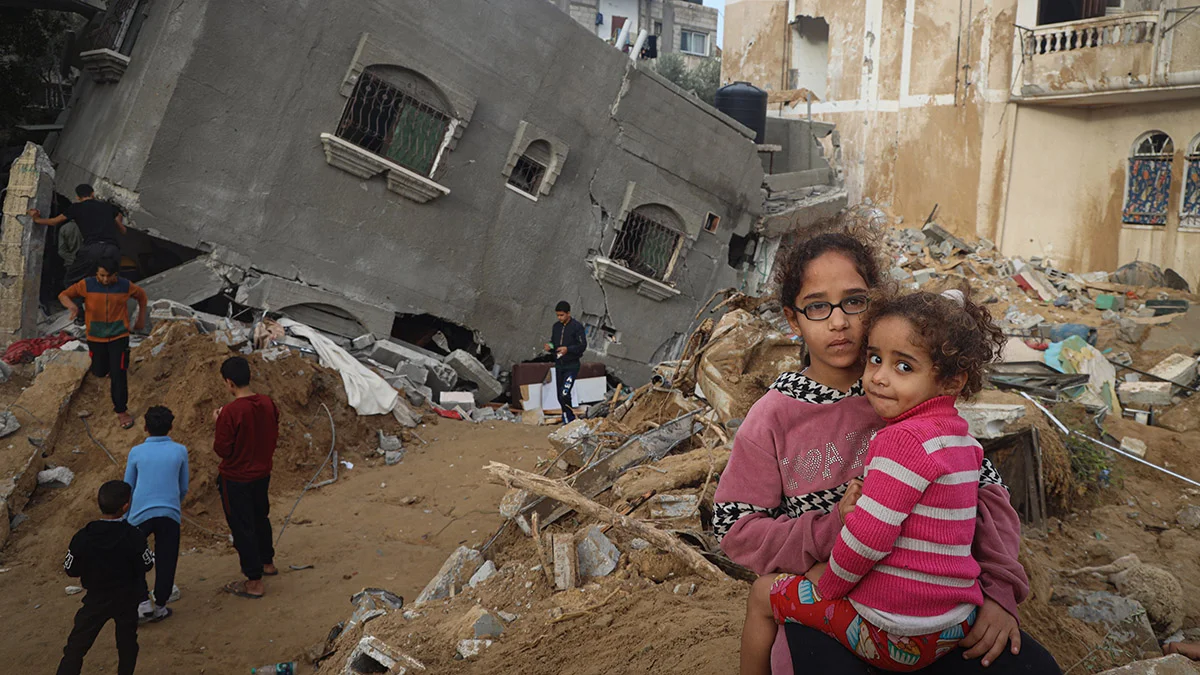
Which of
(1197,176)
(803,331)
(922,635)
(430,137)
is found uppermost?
(1197,176)

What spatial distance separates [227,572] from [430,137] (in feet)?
21.3

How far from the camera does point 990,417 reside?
17.3 feet

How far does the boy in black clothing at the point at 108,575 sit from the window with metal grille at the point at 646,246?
31.0 feet

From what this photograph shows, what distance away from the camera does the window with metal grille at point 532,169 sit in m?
12.2

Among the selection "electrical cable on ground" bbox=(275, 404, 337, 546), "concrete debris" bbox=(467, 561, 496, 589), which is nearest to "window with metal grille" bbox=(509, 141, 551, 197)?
"electrical cable on ground" bbox=(275, 404, 337, 546)

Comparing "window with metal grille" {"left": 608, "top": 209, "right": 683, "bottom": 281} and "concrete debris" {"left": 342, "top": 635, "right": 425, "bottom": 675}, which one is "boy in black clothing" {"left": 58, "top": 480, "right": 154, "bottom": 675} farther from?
"window with metal grille" {"left": 608, "top": 209, "right": 683, "bottom": 281}

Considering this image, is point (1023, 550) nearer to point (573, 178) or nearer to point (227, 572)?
point (227, 572)

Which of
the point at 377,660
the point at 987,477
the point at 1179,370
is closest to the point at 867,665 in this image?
the point at 987,477

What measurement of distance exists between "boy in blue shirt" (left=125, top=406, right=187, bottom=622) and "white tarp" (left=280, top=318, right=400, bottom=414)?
3.96 metres

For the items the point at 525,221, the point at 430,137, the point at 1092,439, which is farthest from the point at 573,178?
the point at 1092,439

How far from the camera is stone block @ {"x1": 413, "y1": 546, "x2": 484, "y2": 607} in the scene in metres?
4.84

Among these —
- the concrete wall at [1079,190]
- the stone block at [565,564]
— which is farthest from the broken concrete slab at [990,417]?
the concrete wall at [1079,190]

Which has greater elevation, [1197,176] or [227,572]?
[1197,176]

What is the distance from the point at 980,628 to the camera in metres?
1.92
